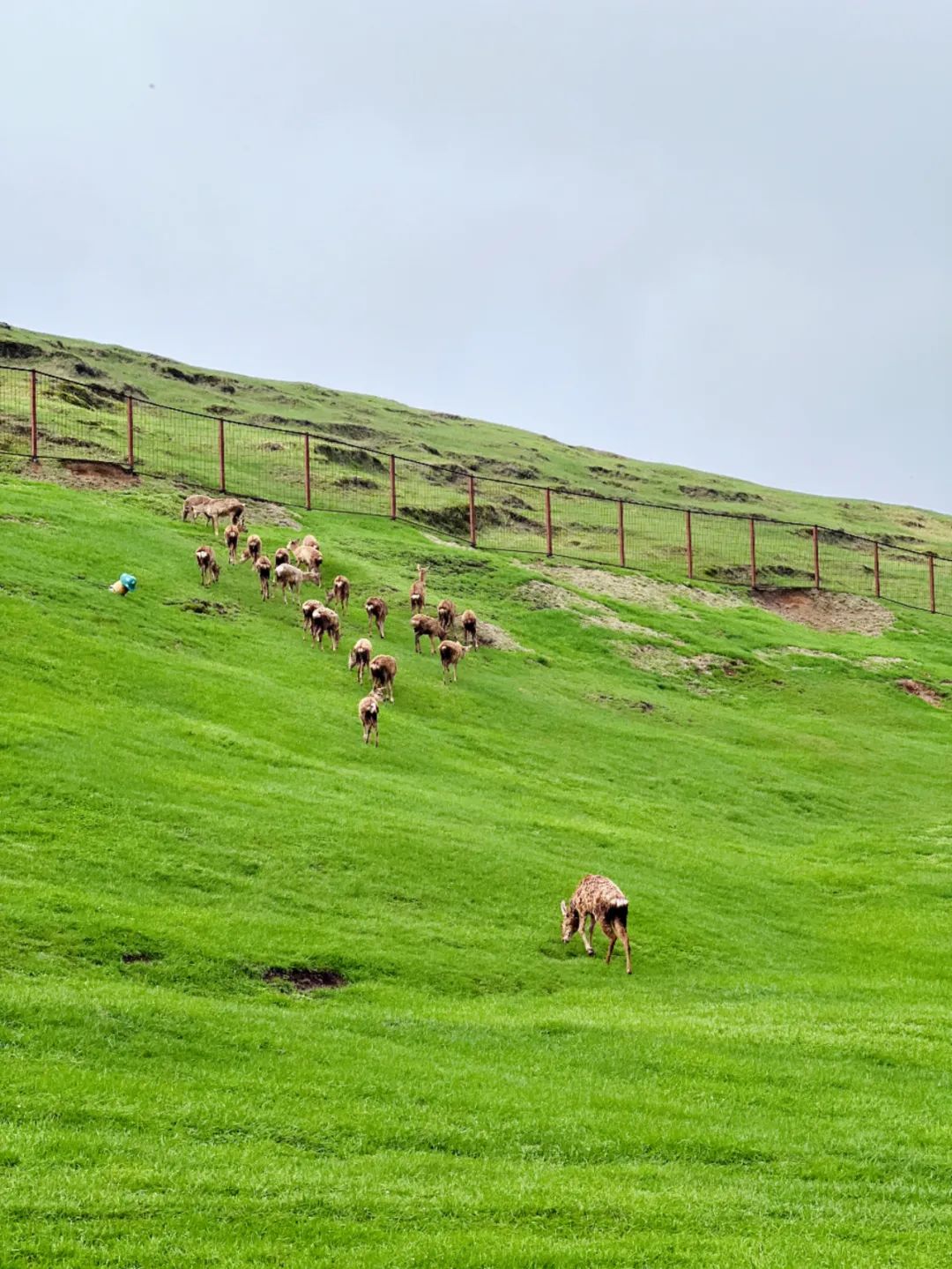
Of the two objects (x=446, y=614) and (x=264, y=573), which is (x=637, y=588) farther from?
(x=264, y=573)

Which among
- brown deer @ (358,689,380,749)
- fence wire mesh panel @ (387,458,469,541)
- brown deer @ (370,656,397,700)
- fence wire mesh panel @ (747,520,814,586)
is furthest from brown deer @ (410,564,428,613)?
fence wire mesh panel @ (747,520,814,586)

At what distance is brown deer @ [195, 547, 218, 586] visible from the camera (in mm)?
38756

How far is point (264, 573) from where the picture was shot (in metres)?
39.4

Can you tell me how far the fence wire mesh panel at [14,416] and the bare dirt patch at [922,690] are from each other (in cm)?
3596

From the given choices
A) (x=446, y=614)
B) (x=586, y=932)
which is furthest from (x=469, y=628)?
(x=586, y=932)

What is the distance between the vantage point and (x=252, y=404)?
90.9 m

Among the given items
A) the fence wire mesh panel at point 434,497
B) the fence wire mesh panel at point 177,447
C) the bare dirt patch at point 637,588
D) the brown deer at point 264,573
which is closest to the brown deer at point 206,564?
the brown deer at point 264,573

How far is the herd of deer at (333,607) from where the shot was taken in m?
34.1

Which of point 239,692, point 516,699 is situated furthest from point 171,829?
point 516,699

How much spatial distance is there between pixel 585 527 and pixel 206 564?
3261 cm

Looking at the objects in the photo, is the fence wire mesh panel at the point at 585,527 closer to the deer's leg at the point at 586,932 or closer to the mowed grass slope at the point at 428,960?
the mowed grass slope at the point at 428,960

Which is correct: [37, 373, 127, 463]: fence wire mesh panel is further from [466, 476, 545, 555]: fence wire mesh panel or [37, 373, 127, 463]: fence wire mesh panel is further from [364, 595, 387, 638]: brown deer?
[364, 595, 387, 638]: brown deer

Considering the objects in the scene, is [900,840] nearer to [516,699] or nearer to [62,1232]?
[516,699]

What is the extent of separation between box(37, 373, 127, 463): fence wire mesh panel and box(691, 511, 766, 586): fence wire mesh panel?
28.2 meters
